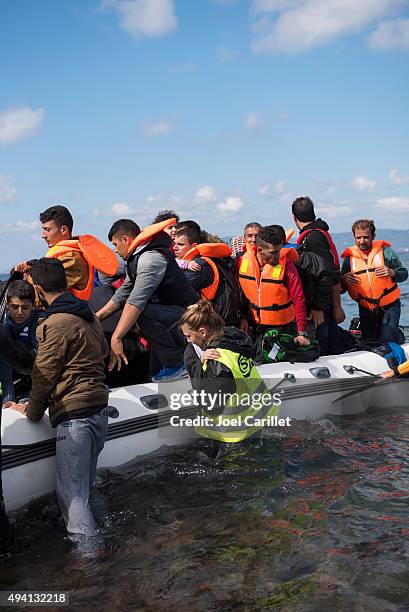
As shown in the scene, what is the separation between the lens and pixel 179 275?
15.3ft

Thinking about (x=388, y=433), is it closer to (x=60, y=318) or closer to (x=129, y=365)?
(x=129, y=365)

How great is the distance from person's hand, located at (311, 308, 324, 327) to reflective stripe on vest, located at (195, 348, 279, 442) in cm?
161

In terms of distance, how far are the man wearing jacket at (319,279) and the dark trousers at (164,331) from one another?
1.65 metres

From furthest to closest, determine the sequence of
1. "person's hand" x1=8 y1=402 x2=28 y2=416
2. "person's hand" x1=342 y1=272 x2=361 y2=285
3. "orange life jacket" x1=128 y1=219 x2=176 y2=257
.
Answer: "person's hand" x1=342 y1=272 x2=361 y2=285, "orange life jacket" x1=128 y1=219 x2=176 y2=257, "person's hand" x1=8 y1=402 x2=28 y2=416

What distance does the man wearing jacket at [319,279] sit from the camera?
5875 mm

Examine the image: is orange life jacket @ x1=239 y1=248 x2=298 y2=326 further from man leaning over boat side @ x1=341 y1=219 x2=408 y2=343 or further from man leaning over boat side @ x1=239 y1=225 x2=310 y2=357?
man leaning over boat side @ x1=341 y1=219 x2=408 y2=343

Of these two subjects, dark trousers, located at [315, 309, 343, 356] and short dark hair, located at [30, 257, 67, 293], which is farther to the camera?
dark trousers, located at [315, 309, 343, 356]

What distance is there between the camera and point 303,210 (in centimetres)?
613

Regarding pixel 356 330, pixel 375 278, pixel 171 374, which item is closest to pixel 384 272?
pixel 375 278

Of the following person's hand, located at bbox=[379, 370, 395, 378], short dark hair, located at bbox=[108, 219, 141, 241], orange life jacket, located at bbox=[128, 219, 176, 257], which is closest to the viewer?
orange life jacket, located at bbox=[128, 219, 176, 257]

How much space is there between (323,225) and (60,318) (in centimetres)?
342

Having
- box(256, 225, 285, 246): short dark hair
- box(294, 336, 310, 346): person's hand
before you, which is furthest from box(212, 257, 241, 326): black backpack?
box(294, 336, 310, 346): person's hand

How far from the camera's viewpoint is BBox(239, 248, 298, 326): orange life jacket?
547 cm

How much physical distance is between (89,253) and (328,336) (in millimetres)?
2828
